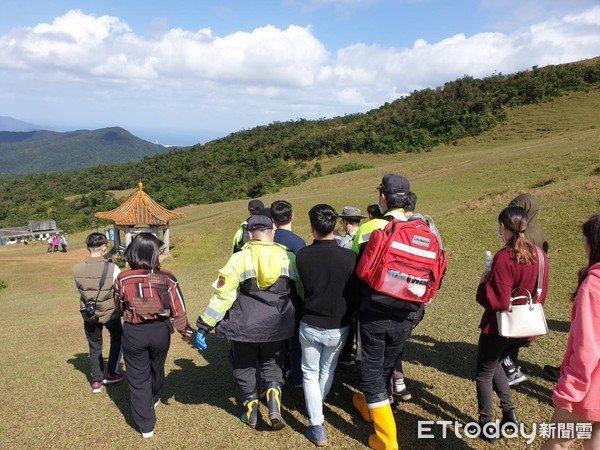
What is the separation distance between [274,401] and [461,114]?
39.6 m

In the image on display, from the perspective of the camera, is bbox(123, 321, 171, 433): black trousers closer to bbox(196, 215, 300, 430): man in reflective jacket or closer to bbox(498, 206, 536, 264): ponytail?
bbox(196, 215, 300, 430): man in reflective jacket

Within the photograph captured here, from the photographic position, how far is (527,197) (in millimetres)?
5070

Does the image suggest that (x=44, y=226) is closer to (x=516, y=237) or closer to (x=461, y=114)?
(x=461, y=114)

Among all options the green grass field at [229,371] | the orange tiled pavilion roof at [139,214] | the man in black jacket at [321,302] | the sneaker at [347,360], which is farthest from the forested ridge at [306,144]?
the man in black jacket at [321,302]

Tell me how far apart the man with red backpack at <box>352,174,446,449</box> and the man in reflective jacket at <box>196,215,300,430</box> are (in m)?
0.67

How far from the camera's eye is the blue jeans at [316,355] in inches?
142

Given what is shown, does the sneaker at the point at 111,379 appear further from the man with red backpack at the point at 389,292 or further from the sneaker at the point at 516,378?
the sneaker at the point at 516,378

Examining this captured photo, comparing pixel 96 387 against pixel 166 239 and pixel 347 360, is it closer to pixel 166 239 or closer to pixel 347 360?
pixel 347 360

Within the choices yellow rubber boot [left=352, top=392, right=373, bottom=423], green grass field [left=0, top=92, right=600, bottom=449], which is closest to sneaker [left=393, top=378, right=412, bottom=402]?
green grass field [left=0, top=92, right=600, bottom=449]

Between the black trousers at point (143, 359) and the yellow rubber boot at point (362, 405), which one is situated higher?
the black trousers at point (143, 359)

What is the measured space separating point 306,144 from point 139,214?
29690 millimetres

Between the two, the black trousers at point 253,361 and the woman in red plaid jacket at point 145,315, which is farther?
the black trousers at point 253,361

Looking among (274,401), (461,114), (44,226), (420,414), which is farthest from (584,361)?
(44,226)

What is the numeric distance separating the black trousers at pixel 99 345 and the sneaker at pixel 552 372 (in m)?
4.80
